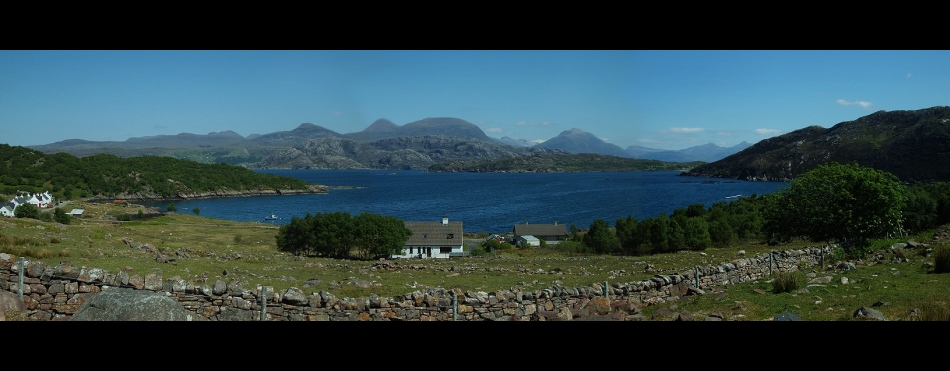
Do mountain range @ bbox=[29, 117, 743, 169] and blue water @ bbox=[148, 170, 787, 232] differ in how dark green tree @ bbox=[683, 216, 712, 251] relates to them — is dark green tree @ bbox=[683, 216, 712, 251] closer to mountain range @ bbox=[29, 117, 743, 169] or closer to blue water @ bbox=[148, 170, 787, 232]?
blue water @ bbox=[148, 170, 787, 232]

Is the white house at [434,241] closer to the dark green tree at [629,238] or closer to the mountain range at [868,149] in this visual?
the dark green tree at [629,238]

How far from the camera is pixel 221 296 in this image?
8.59 m

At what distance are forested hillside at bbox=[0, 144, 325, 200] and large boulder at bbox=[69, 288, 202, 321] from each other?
52355 millimetres

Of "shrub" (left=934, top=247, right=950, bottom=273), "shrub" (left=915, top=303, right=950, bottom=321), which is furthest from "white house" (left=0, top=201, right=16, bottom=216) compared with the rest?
"shrub" (left=934, top=247, right=950, bottom=273)

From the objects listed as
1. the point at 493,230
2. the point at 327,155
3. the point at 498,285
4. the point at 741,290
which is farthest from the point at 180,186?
the point at 741,290

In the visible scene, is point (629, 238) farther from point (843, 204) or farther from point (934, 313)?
point (934, 313)

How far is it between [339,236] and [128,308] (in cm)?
2061

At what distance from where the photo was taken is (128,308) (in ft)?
21.5

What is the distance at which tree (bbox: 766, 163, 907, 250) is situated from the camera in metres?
15.6

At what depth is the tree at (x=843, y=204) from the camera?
15.6m

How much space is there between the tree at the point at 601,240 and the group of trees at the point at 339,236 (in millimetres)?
13430

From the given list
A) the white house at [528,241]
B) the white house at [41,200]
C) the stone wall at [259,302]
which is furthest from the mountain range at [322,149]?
the stone wall at [259,302]

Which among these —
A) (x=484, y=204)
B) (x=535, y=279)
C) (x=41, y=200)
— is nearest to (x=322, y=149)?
(x=484, y=204)
